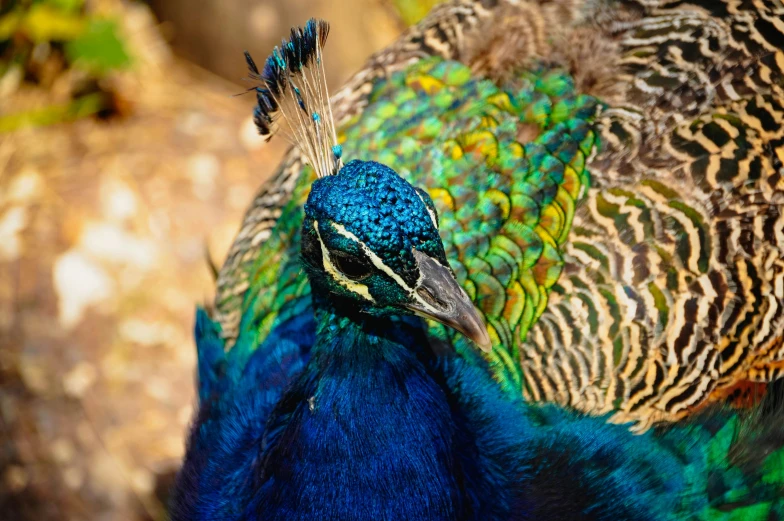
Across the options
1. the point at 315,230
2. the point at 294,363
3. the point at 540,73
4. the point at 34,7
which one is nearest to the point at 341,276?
the point at 315,230

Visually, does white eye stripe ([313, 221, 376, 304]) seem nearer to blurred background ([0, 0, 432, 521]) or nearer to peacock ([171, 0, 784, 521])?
peacock ([171, 0, 784, 521])

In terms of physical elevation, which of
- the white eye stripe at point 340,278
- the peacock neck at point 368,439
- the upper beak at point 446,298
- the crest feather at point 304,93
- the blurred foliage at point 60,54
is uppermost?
the blurred foliage at point 60,54

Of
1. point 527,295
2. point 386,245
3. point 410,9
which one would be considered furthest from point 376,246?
point 410,9

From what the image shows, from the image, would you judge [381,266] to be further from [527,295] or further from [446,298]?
[527,295]

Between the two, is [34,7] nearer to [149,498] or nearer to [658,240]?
[149,498]

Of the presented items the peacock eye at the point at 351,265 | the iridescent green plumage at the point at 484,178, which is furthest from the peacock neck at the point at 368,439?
the iridescent green plumage at the point at 484,178

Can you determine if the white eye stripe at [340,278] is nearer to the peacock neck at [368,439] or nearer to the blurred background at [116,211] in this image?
the peacock neck at [368,439]
